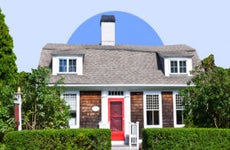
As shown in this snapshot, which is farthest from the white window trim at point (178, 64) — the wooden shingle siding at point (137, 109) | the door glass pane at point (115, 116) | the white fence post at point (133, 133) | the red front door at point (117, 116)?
the white fence post at point (133, 133)

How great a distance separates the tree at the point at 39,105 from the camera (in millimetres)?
17266

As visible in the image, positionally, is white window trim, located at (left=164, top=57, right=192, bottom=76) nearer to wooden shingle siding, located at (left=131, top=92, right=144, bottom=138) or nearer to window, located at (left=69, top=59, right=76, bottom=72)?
wooden shingle siding, located at (left=131, top=92, right=144, bottom=138)

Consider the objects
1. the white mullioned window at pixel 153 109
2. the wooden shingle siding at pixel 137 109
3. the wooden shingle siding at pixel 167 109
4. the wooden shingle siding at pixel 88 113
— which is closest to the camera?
the wooden shingle siding at pixel 88 113

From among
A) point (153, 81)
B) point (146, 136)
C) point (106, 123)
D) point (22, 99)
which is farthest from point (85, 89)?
point (146, 136)

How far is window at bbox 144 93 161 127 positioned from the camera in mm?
23047

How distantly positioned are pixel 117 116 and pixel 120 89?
144 centimetres

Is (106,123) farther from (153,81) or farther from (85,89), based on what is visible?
(153,81)

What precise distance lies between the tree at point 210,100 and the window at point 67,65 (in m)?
7.64

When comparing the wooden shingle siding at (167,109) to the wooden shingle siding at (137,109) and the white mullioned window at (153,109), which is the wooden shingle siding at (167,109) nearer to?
the white mullioned window at (153,109)

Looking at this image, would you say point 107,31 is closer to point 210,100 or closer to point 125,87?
point 125,87

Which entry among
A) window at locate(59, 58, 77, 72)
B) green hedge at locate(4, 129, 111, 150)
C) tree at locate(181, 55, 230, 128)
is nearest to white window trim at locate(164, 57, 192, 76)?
window at locate(59, 58, 77, 72)

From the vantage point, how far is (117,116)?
75.6 feet

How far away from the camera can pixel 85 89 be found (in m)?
22.6

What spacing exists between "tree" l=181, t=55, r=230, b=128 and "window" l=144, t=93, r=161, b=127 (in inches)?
187
